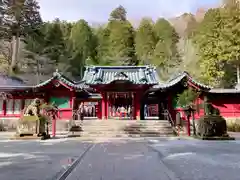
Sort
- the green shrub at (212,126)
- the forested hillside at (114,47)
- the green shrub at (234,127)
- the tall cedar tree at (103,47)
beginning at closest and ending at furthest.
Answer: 1. the green shrub at (212,126)
2. the green shrub at (234,127)
3. the forested hillside at (114,47)
4. the tall cedar tree at (103,47)

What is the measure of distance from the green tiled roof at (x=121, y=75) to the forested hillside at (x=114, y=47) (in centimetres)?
848

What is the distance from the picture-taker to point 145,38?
53.8 meters

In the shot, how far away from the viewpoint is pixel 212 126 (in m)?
14.3

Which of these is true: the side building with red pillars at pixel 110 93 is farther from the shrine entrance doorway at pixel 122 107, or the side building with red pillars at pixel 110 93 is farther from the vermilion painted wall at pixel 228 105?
the shrine entrance doorway at pixel 122 107

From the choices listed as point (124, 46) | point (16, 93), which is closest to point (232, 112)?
point (16, 93)

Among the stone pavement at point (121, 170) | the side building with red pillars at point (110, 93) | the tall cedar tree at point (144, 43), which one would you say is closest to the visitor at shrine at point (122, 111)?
the side building with red pillars at point (110, 93)

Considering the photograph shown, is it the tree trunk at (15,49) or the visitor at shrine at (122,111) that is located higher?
the tree trunk at (15,49)

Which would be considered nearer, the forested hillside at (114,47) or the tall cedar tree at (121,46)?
the forested hillside at (114,47)

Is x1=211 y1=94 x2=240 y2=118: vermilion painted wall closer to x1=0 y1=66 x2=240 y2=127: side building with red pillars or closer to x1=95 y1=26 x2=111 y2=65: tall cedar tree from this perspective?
x1=0 y1=66 x2=240 y2=127: side building with red pillars

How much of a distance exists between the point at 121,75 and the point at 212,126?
955cm

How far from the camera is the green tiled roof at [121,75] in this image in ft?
75.3

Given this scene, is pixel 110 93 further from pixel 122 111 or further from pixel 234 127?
pixel 234 127

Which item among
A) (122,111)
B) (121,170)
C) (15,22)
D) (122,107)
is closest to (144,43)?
(15,22)

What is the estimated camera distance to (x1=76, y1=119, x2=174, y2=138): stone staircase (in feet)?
57.7
